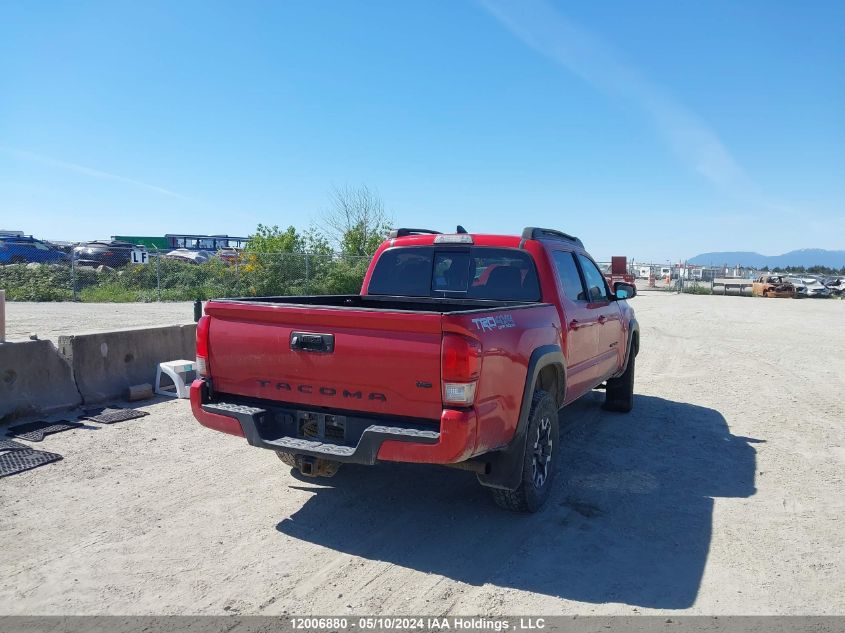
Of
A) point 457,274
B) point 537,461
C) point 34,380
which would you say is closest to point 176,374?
point 34,380

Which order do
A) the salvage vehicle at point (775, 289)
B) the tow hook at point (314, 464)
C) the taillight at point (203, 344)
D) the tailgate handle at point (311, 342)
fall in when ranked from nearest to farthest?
the tailgate handle at point (311, 342) < the tow hook at point (314, 464) < the taillight at point (203, 344) < the salvage vehicle at point (775, 289)

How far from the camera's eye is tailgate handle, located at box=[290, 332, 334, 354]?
410 centimetres

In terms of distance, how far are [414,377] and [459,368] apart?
30 centimetres

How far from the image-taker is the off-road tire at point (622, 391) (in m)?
7.89

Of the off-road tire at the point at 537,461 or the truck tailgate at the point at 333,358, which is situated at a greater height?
the truck tailgate at the point at 333,358

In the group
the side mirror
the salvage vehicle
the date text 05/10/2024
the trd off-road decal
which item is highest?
the side mirror

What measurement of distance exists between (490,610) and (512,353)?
1.55m

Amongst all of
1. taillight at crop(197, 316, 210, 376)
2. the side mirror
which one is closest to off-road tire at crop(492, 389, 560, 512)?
taillight at crop(197, 316, 210, 376)

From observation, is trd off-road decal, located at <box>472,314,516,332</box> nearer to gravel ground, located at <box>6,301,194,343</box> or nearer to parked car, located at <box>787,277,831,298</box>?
gravel ground, located at <box>6,301,194,343</box>

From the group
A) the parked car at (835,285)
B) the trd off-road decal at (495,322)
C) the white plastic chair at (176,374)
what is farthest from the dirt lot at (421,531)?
the parked car at (835,285)

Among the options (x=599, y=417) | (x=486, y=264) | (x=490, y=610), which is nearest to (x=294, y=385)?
(x=490, y=610)

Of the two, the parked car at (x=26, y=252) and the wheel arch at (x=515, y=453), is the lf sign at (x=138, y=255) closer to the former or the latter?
the parked car at (x=26, y=252)

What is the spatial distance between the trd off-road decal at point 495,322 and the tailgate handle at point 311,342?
0.94 m

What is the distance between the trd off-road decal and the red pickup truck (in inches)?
0.4
